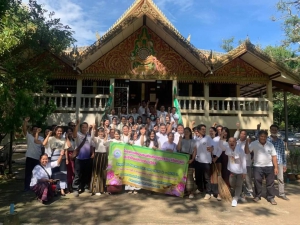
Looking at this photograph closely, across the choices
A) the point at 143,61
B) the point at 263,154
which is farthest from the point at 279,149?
the point at 143,61

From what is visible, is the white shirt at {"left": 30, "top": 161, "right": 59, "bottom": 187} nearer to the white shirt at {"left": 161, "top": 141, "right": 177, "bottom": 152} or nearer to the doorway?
the white shirt at {"left": 161, "top": 141, "right": 177, "bottom": 152}

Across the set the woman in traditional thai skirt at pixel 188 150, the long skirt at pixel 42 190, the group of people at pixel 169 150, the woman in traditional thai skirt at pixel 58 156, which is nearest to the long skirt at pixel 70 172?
the group of people at pixel 169 150

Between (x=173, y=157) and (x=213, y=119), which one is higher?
(x=213, y=119)

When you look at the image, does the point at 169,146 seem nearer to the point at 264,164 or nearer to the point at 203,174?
the point at 203,174

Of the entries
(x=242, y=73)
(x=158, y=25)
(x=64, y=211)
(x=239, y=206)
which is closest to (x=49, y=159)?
(x=64, y=211)

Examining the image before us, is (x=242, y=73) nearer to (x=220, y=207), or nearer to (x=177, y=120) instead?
(x=177, y=120)

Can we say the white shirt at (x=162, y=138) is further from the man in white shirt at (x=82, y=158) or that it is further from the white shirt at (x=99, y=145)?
the man in white shirt at (x=82, y=158)

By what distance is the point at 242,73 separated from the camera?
36.4ft

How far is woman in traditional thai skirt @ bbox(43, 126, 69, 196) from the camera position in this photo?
229 inches

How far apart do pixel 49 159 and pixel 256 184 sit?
4.66 m

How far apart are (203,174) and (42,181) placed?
11.5 ft

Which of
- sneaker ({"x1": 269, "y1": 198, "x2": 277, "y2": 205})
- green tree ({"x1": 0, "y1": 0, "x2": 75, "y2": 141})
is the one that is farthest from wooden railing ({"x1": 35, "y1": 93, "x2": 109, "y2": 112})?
sneaker ({"x1": 269, "y1": 198, "x2": 277, "y2": 205})

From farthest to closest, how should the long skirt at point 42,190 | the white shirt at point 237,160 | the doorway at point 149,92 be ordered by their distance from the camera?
the doorway at point 149,92
the white shirt at point 237,160
the long skirt at point 42,190

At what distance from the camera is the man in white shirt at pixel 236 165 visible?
544 cm
